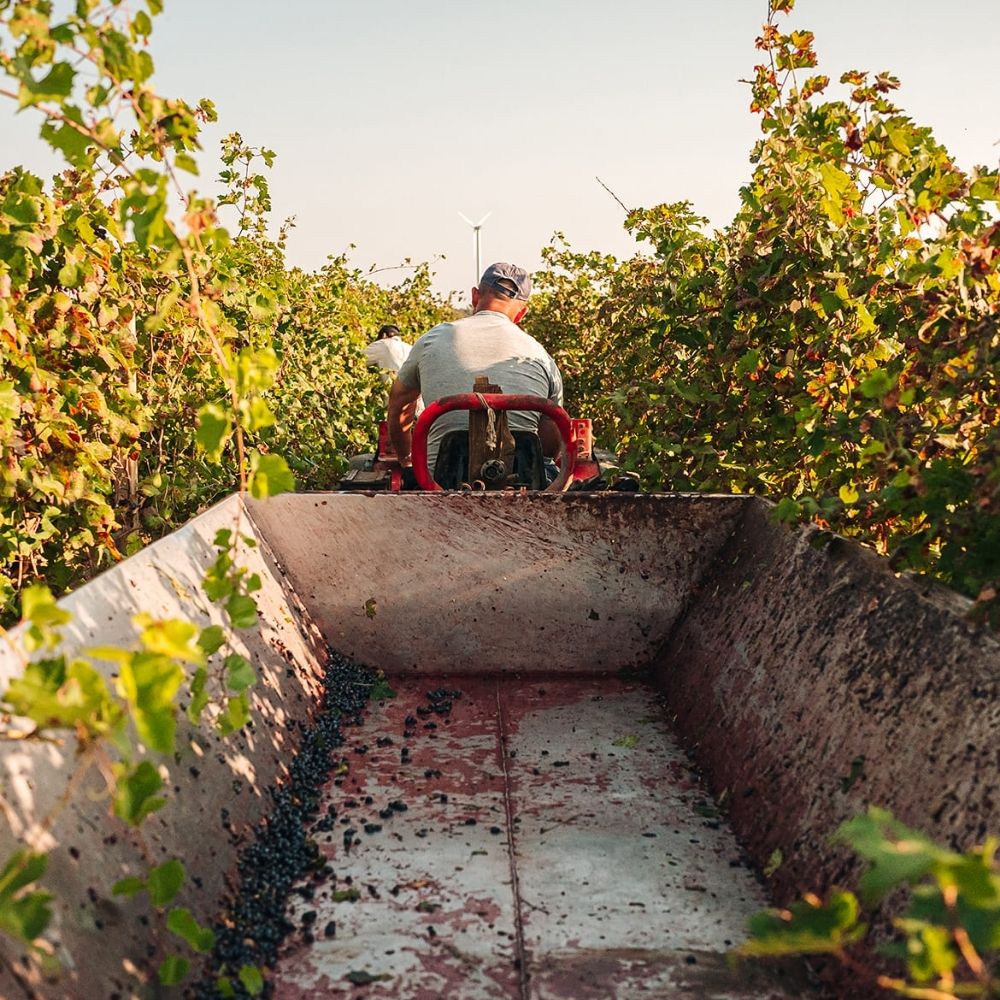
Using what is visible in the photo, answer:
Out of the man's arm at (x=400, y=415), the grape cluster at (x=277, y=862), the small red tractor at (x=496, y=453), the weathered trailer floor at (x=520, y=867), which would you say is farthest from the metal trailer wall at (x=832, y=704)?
the man's arm at (x=400, y=415)

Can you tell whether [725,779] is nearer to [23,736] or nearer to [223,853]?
[223,853]

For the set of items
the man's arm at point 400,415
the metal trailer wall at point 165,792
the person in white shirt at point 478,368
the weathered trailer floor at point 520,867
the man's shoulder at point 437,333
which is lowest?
the weathered trailer floor at point 520,867

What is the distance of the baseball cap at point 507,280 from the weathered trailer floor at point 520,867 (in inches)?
82.5

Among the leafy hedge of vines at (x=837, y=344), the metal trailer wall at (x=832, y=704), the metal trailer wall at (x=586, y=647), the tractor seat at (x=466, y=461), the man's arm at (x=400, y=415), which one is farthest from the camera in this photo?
the man's arm at (x=400, y=415)

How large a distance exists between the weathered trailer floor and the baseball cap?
2096 millimetres

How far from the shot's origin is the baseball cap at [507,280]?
4727 millimetres

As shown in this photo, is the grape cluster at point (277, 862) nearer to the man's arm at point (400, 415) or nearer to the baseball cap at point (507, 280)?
the man's arm at point (400, 415)

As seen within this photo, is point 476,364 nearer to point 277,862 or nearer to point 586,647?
point 586,647

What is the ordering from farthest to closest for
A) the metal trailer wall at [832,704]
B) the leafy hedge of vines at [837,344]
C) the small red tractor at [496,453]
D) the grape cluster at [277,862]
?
the small red tractor at [496,453] < the leafy hedge of vines at [837,344] < the grape cluster at [277,862] < the metal trailer wall at [832,704]

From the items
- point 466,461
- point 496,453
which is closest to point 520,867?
point 496,453

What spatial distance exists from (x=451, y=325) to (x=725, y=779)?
2.40 meters

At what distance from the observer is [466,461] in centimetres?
420

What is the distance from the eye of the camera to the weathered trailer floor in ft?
6.45

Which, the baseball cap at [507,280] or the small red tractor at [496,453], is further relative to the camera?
the baseball cap at [507,280]
